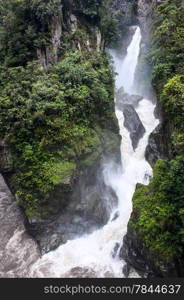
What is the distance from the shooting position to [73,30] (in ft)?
70.8

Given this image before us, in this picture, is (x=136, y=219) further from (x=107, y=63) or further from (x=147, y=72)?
(x=147, y=72)

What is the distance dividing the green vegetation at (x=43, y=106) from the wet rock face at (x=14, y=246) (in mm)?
2145

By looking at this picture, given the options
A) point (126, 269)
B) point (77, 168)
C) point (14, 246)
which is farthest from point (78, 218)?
point (14, 246)

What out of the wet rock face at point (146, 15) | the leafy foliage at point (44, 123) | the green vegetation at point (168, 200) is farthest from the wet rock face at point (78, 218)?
the wet rock face at point (146, 15)

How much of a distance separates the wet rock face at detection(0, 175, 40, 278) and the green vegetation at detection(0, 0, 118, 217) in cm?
215

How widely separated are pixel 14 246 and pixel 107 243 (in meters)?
5.30

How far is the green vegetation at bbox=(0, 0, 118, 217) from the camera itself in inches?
583

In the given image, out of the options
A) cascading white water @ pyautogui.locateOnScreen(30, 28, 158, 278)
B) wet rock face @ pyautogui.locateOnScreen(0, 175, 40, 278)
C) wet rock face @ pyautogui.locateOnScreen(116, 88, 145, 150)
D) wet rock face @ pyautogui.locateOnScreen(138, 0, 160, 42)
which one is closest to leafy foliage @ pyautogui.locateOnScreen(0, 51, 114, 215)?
wet rock face @ pyautogui.locateOnScreen(0, 175, 40, 278)

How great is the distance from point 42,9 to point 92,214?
13342 mm

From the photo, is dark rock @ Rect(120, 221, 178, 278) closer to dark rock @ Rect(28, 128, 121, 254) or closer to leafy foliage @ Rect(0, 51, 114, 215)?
dark rock @ Rect(28, 128, 121, 254)

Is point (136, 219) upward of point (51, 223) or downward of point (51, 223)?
upward

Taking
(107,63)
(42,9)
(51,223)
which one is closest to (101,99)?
(107,63)

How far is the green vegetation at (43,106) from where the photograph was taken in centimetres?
1482

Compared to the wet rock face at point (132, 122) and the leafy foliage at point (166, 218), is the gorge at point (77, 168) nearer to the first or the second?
the leafy foliage at point (166, 218)
